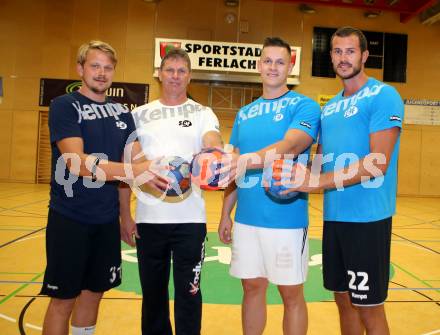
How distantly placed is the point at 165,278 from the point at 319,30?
1421 centimetres

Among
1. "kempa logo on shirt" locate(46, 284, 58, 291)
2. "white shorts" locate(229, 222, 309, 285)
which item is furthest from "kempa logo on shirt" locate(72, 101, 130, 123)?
"white shorts" locate(229, 222, 309, 285)

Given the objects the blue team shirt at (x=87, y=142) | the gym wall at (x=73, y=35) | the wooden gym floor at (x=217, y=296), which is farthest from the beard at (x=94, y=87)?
the gym wall at (x=73, y=35)

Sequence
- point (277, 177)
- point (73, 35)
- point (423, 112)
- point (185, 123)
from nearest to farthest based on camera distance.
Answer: point (277, 177), point (185, 123), point (73, 35), point (423, 112)

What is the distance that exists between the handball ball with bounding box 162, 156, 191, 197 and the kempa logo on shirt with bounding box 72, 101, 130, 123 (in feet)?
1.86

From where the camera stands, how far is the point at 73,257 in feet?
8.17

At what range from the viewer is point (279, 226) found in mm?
2648

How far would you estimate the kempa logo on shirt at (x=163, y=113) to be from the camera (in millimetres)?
2877

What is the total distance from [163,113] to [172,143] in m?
0.26

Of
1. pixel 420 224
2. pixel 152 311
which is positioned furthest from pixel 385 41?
pixel 152 311

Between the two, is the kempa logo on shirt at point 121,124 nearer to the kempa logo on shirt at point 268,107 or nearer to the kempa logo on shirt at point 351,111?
the kempa logo on shirt at point 268,107

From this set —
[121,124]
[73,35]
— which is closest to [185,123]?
[121,124]

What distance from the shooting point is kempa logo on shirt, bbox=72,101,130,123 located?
2.55 meters

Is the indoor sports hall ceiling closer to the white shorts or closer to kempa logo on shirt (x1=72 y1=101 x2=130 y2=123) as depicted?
kempa logo on shirt (x1=72 y1=101 x2=130 y2=123)

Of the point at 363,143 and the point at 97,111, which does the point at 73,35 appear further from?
the point at 363,143
